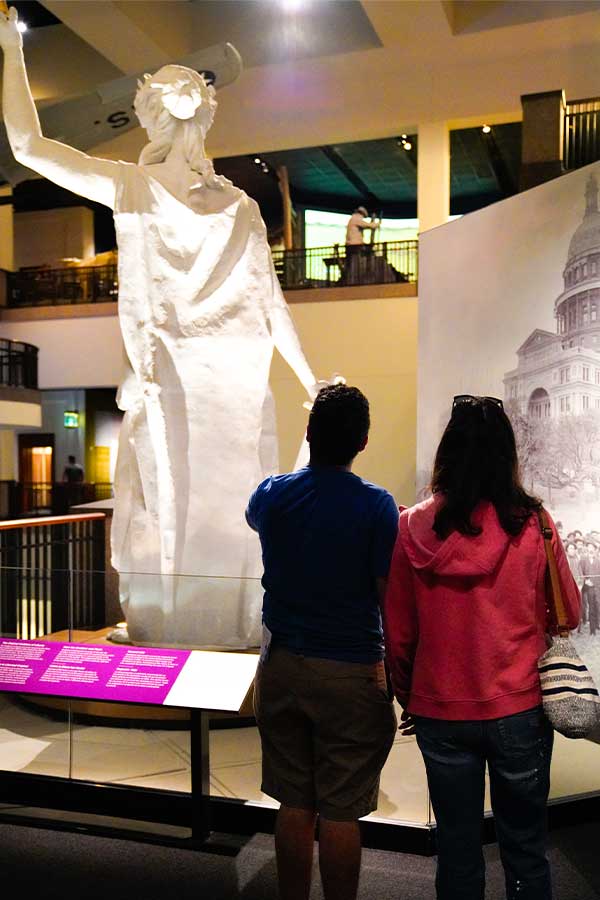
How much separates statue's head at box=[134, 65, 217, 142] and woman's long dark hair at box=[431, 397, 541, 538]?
8.69 ft

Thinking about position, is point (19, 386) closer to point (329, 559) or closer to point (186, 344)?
point (186, 344)

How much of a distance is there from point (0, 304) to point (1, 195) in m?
2.01

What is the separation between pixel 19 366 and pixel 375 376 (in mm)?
5465

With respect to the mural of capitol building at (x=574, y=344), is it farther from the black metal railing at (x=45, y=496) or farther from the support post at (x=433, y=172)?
the black metal railing at (x=45, y=496)

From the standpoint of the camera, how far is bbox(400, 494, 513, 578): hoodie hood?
1.77 metres

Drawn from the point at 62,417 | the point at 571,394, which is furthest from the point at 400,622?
the point at 62,417

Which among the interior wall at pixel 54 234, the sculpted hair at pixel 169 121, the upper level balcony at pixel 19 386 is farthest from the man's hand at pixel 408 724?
the interior wall at pixel 54 234

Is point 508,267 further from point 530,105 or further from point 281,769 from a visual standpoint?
point 281,769

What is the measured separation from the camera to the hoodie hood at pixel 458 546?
5.80ft

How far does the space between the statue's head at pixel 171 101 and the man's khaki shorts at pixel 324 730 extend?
277cm

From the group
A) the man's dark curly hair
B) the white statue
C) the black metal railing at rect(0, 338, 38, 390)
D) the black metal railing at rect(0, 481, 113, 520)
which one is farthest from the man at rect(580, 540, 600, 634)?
the black metal railing at rect(0, 481, 113, 520)

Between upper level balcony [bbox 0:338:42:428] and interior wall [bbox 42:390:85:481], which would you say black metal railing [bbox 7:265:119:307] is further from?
interior wall [bbox 42:390:85:481]

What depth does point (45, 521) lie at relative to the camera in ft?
17.7

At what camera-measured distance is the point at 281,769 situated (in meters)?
→ 2.06
